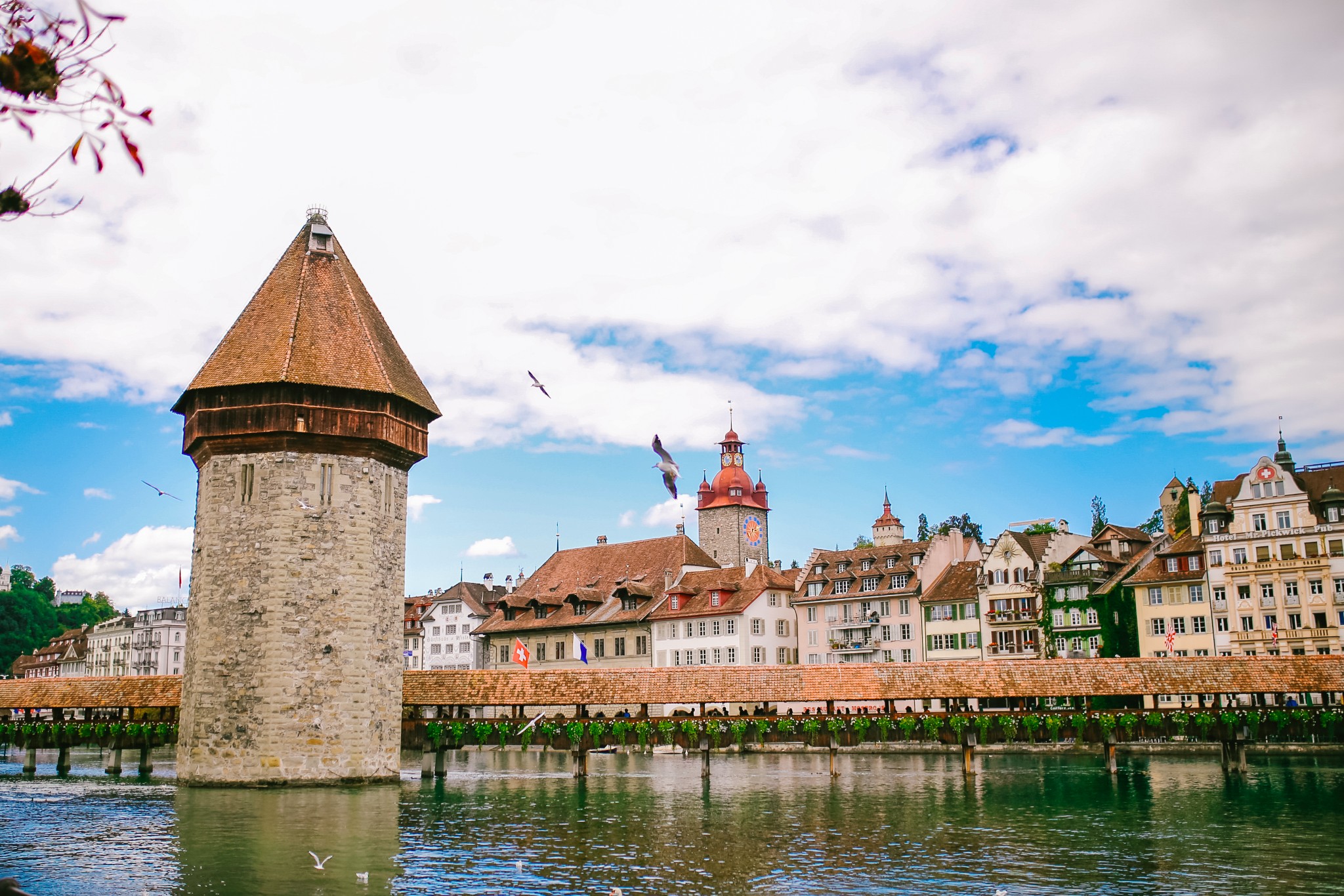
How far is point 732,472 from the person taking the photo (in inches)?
3152

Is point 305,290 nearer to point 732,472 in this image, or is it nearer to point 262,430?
point 262,430

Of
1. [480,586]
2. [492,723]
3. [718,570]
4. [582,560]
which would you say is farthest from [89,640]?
[492,723]

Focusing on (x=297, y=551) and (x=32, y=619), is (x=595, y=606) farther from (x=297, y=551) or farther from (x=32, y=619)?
(x=32, y=619)

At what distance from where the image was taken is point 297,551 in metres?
28.7

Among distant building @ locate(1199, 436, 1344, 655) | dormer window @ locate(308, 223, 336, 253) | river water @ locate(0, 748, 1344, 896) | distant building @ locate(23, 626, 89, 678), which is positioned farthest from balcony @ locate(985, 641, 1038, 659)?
distant building @ locate(23, 626, 89, 678)

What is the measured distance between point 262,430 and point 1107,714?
2416cm

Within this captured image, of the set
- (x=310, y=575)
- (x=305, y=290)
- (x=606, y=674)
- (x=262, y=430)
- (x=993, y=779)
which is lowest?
(x=993, y=779)

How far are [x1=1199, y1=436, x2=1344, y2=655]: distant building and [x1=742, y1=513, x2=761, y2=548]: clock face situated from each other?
32366mm

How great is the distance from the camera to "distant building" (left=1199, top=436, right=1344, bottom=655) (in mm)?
48438

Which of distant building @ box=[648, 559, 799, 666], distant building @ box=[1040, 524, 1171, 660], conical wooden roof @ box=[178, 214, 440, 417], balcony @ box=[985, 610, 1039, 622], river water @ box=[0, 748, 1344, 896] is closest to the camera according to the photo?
river water @ box=[0, 748, 1344, 896]

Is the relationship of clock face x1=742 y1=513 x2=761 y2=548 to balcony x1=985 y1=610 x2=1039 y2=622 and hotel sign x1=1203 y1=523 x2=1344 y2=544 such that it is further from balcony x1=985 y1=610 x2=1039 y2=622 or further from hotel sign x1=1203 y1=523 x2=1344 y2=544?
hotel sign x1=1203 y1=523 x2=1344 y2=544

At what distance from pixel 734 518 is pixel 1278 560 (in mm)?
36186

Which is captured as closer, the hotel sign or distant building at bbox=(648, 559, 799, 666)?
the hotel sign

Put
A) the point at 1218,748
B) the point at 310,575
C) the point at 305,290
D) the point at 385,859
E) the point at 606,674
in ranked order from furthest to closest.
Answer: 1. the point at 1218,748
2. the point at 606,674
3. the point at 305,290
4. the point at 310,575
5. the point at 385,859
